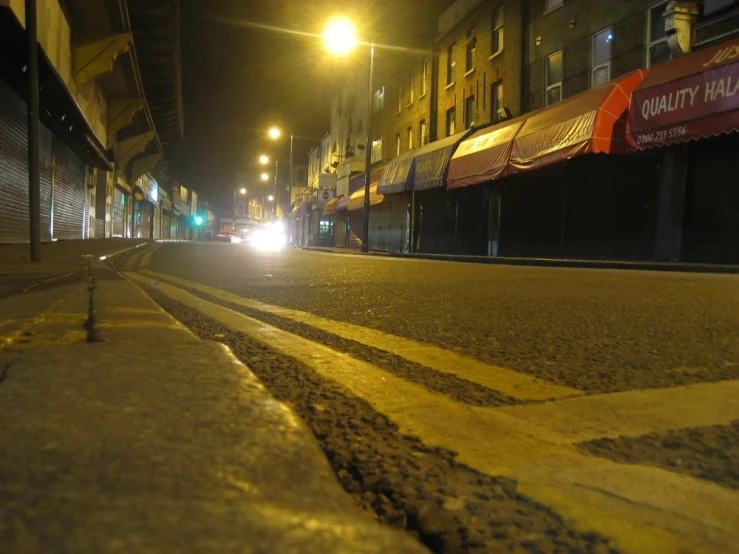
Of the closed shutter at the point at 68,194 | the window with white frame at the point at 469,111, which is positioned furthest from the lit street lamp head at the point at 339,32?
the closed shutter at the point at 68,194

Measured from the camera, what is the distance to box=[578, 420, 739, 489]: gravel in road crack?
1470mm

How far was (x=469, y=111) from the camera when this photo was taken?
2144 centimetres

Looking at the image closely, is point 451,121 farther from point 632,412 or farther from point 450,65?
point 632,412

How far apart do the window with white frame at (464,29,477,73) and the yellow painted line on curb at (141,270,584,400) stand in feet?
64.4

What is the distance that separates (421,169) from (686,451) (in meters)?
19.8

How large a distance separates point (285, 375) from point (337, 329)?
1.29 m

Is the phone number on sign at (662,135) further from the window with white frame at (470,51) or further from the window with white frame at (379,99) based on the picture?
the window with white frame at (379,99)

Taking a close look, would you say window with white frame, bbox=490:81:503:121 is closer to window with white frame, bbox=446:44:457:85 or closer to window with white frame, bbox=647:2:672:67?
window with white frame, bbox=446:44:457:85

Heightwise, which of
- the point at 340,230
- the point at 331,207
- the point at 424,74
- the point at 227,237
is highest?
the point at 424,74

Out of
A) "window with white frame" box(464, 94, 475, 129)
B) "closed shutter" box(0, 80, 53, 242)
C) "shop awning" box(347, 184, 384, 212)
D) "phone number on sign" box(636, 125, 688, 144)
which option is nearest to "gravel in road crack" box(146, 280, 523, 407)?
"closed shutter" box(0, 80, 53, 242)

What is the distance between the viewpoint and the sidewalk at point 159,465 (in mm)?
882

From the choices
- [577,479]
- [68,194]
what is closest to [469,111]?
[68,194]

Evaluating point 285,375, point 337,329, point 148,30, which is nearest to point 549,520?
point 285,375

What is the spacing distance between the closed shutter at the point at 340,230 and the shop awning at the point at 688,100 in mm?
25621
